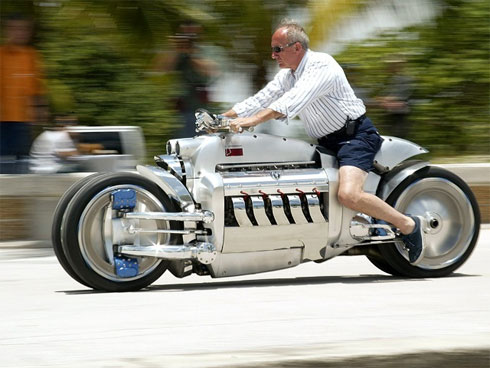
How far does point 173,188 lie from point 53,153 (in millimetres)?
3249

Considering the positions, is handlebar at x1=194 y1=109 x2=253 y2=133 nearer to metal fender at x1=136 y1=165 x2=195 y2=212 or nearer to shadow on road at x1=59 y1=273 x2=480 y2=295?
metal fender at x1=136 y1=165 x2=195 y2=212

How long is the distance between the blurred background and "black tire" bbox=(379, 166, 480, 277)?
3136 mm

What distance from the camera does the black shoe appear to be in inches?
293

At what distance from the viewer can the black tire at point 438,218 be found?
7.60 m

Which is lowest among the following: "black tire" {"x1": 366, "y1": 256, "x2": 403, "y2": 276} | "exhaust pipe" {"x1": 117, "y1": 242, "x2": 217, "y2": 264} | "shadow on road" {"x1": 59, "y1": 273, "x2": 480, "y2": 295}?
"shadow on road" {"x1": 59, "y1": 273, "x2": 480, "y2": 295}

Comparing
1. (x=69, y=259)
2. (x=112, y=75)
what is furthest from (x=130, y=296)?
(x=112, y=75)

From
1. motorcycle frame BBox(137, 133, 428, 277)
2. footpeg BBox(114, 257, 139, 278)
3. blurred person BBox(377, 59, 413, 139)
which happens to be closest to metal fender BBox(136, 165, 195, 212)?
motorcycle frame BBox(137, 133, 428, 277)

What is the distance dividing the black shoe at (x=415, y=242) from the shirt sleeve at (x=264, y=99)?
1191 millimetres

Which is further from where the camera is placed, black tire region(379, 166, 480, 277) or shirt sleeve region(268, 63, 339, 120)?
black tire region(379, 166, 480, 277)

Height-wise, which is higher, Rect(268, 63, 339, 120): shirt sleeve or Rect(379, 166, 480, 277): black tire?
Rect(268, 63, 339, 120): shirt sleeve

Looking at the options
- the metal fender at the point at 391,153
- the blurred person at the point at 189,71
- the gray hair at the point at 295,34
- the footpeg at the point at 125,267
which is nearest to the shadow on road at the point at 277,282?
the footpeg at the point at 125,267

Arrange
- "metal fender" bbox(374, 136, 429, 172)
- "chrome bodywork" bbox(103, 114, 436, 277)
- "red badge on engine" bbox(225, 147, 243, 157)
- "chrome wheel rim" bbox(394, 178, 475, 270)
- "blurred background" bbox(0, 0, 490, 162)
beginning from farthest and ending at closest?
1. "blurred background" bbox(0, 0, 490, 162)
2. "chrome wheel rim" bbox(394, 178, 475, 270)
3. "metal fender" bbox(374, 136, 429, 172)
4. "red badge on engine" bbox(225, 147, 243, 157)
5. "chrome bodywork" bbox(103, 114, 436, 277)

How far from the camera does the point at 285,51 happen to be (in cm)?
733

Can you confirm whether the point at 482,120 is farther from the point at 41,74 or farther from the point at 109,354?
the point at 109,354
